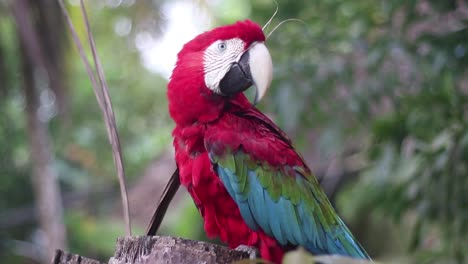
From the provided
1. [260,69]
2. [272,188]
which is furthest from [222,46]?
Result: [272,188]

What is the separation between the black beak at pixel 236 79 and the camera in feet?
7.61

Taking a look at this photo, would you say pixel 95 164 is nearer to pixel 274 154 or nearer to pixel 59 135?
pixel 59 135

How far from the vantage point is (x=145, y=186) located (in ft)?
19.2

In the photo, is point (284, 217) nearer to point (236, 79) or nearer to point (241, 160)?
point (241, 160)

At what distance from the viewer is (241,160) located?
2.24 metres

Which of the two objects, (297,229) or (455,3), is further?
(455,3)

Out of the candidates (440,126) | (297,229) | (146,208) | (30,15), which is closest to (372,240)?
(146,208)

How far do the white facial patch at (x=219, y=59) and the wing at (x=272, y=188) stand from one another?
130 mm

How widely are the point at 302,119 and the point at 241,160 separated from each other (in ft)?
3.69

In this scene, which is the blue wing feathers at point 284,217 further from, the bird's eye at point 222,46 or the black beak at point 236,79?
the bird's eye at point 222,46

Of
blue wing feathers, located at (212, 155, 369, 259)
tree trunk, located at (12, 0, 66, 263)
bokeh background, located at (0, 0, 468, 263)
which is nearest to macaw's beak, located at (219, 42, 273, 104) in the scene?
blue wing feathers, located at (212, 155, 369, 259)

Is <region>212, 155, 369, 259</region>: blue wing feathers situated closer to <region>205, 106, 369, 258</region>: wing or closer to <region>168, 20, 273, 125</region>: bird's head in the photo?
<region>205, 106, 369, 258</region>: wing

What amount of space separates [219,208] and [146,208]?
349 cm

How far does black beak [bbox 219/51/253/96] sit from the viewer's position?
2.32 m
